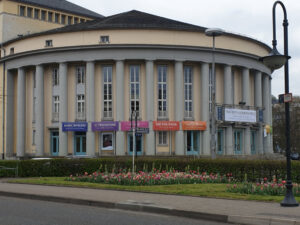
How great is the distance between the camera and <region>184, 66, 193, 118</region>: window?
158ft

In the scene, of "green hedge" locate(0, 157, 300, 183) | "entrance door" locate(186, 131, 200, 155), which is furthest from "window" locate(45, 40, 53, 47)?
"green hedge" locate(0, 157, 300, 183)

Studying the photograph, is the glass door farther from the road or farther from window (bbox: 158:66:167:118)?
the road

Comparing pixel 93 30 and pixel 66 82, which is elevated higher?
pixel 93 30

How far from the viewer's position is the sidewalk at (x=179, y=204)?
11.1 metres

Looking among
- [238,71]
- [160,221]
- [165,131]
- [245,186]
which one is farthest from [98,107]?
[160,221]

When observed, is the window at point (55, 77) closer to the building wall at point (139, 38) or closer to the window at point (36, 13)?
the building wall at point (139, 38)

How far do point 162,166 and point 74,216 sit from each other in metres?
12.4

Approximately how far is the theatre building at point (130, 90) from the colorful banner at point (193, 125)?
0.10 metres

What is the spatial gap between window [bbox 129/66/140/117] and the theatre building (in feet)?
A: 0.33

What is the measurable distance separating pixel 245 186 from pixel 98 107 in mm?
32542

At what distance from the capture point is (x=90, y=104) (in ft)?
152

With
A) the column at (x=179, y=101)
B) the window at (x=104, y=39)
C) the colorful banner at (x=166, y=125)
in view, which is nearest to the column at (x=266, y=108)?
the column at (x=179, y=101)

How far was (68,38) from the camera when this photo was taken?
4788 centimetres

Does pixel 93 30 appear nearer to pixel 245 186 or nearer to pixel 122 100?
pixel 122 100
